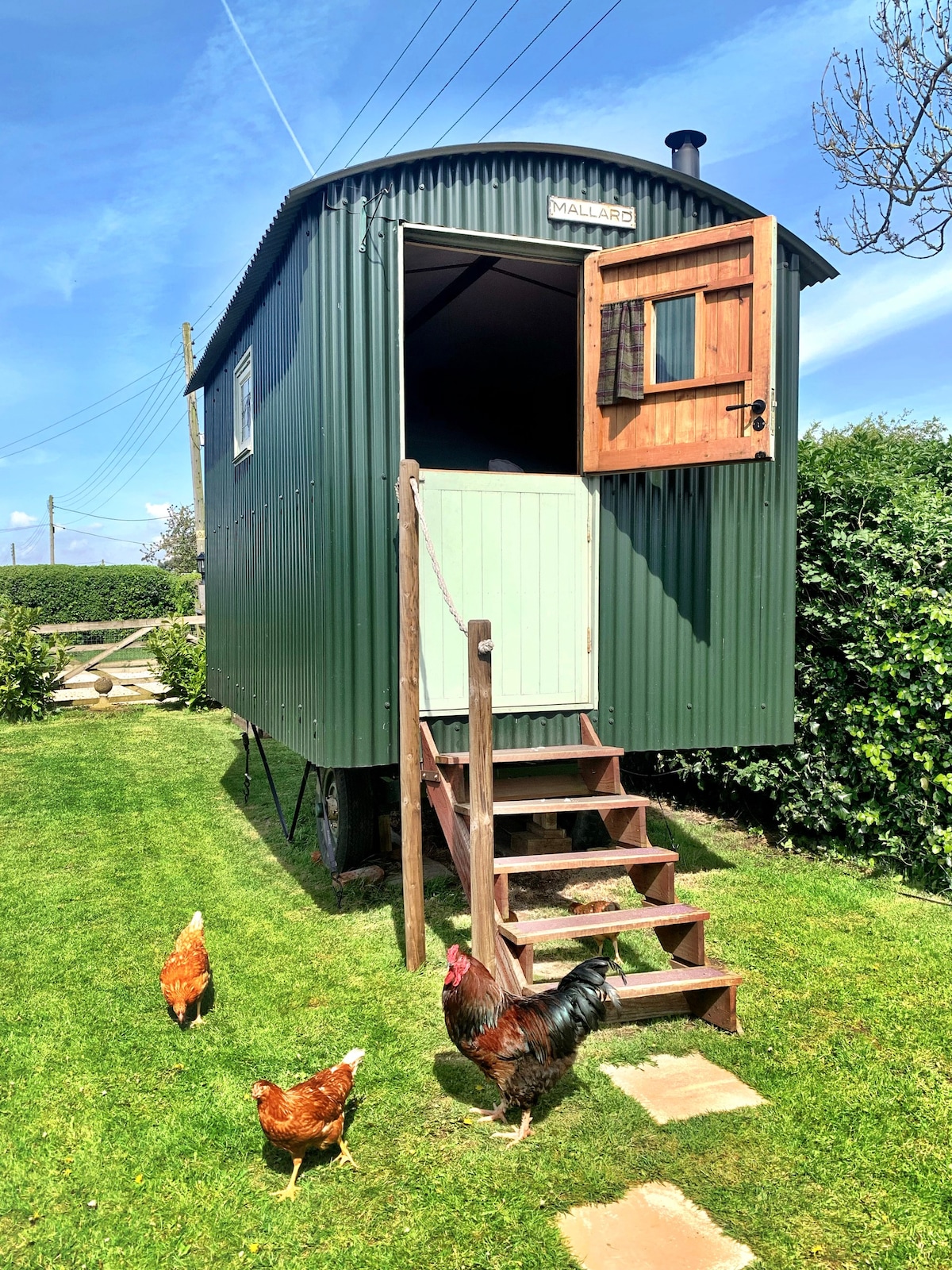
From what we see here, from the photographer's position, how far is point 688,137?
6.09 m

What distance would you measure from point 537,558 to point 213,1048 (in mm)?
3070

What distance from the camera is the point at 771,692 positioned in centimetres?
560

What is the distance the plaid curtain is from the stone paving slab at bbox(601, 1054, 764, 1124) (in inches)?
132

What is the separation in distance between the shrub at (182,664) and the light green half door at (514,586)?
10472 millimetres

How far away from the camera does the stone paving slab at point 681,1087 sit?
10.7 ft

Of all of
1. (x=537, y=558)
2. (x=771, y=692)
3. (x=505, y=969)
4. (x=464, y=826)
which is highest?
(x=537, y=558)

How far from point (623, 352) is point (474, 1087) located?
149 inches

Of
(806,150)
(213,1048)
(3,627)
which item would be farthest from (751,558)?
(3,627)

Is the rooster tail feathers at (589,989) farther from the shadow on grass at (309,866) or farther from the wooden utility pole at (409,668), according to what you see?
the shadow on grass at (309,866)

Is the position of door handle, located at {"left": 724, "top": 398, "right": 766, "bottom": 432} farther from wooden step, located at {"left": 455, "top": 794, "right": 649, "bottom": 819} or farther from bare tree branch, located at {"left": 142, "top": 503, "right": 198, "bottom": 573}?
bare tree branch, located at {"left": 142, "top": 503, "right": 198, "bottom": 573}

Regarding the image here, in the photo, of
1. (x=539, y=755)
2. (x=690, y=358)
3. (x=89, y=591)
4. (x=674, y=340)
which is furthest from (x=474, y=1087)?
(x=89, y=591)

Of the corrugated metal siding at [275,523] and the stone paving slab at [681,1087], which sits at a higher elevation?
the corrugated metal siding at [275,523]

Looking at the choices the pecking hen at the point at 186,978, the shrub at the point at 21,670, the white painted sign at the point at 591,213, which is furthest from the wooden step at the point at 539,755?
the shrub at the point at 21,670

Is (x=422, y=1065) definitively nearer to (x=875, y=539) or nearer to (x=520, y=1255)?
(x=520, y=1255)
